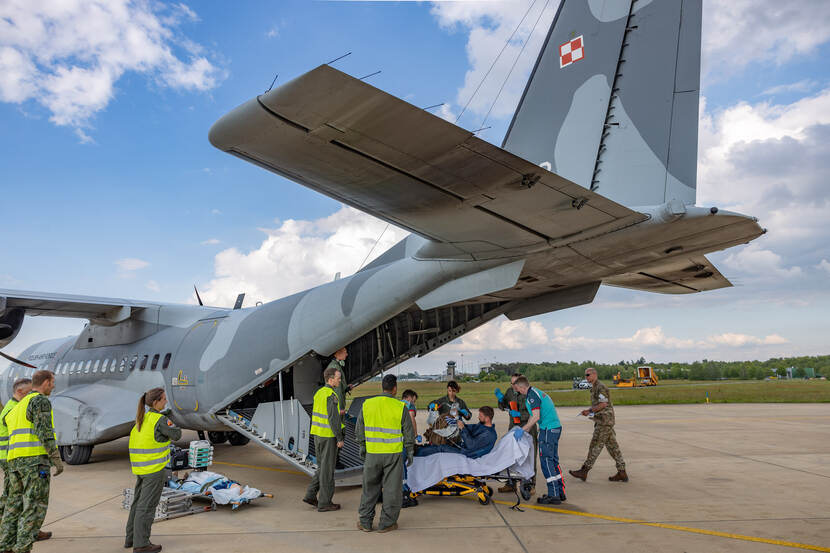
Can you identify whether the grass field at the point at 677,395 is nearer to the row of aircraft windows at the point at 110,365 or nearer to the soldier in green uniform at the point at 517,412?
the row of aircraft windows at the point at 110,365

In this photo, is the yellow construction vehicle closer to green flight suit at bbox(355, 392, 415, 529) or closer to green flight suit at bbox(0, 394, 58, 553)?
green flight suit at bbox(355, 392, 415, 529)

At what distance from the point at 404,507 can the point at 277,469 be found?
4263 mm

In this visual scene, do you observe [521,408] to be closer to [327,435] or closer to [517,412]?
[517,412]

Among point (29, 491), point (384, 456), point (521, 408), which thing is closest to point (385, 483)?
point (384, 456)

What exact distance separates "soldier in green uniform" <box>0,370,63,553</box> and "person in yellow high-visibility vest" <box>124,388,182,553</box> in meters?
0.80

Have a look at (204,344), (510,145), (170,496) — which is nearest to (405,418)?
(170,496)

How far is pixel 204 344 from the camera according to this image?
1097cm

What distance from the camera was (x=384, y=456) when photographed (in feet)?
20.2

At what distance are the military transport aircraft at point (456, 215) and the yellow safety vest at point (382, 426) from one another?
1.91 m

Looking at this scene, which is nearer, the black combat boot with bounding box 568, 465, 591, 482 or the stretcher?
the stretcher

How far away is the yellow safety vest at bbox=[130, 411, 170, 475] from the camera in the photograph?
5473mm

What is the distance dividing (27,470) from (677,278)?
324 inches

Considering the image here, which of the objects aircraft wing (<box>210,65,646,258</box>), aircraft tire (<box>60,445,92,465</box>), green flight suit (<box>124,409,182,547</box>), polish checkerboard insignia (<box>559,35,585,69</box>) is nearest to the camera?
aircraft wing (<box>210,65,646,258</box>)

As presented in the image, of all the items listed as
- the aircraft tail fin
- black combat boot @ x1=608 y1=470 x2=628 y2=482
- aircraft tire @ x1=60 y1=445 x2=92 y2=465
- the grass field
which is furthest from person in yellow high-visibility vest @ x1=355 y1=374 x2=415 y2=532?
the grass field
